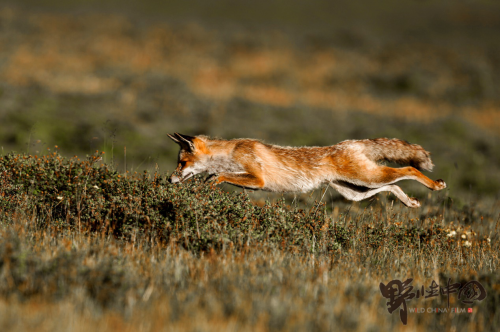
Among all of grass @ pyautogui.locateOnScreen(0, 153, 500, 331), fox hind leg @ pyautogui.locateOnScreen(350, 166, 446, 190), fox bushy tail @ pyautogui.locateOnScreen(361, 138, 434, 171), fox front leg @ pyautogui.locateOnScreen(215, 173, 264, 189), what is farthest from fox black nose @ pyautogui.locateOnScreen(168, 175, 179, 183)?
fox bushy tail @ pyautogui.locateOnScreen(361, 138, 434, 171)

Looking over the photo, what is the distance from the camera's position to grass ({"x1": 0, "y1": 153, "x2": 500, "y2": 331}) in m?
4.16

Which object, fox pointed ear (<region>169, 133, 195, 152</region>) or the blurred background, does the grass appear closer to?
fox pointed ear (<region>169, 133, 195, 152</region>)

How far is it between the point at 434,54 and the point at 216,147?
35.9m

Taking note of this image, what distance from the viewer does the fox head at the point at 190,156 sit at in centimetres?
789

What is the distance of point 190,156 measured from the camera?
8078 millimetres

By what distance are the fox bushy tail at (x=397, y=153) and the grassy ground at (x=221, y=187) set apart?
859 mm

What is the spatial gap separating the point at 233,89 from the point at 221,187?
760 inches

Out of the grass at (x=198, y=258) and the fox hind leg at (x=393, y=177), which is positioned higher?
the fox hind leg at (x=393, y=177)

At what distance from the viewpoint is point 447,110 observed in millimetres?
29359

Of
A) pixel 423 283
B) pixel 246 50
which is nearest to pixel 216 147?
pixel 423 283

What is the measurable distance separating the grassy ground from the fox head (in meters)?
0.55

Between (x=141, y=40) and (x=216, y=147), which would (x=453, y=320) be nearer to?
(x=216, y=147)

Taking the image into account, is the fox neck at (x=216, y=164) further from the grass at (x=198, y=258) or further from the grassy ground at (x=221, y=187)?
the grass at (x=198, y=258)

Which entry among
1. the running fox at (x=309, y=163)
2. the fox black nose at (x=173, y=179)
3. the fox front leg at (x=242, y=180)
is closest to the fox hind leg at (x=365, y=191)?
the running fox at (x=309, y=163)
